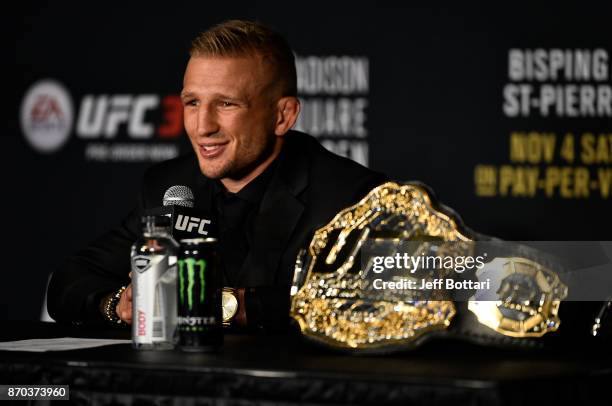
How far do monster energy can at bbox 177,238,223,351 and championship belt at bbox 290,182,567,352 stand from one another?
12cm

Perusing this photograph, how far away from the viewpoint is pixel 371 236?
141 centimetres

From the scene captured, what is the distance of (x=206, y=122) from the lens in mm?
2115

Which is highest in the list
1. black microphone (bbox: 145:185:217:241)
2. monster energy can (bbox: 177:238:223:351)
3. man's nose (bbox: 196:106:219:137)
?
man's nose (bbox: 196:106:219:137)

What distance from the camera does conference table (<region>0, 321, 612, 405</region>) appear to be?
1.06m

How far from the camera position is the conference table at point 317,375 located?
1.06 meters

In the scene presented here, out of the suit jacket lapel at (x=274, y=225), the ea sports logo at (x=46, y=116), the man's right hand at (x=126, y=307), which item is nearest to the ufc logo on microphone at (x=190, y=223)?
the man's right hand at (x=126, y=307)

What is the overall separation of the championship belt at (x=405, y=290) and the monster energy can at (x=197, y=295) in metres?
0.12

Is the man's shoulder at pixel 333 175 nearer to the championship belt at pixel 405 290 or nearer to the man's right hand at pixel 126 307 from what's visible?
the man's right hand at pixel 126 307

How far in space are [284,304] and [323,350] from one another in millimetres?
502

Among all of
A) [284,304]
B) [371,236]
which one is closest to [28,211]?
[284,304]

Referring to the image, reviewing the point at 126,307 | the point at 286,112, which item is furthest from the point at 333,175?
the point at 126,307

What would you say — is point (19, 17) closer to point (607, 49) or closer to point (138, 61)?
point (138, 61)

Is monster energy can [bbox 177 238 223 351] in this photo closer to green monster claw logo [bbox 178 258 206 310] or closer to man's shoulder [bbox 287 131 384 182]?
green monster claw logo [bbox 178 258 206 310]

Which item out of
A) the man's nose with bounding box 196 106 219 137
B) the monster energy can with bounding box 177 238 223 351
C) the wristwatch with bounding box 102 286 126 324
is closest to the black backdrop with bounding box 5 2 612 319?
the man's nose with bounding box 196 106 219 137
